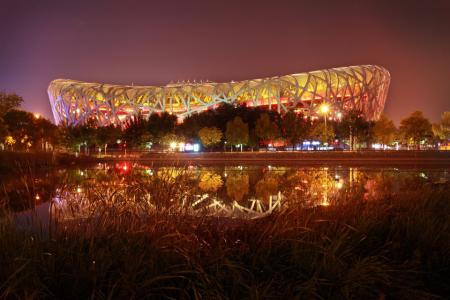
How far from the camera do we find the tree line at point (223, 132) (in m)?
47.3

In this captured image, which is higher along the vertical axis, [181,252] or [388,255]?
[181,252]

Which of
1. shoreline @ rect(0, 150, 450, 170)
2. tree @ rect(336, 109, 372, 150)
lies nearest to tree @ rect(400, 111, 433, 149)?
tree @ rect(336, 109, 372, 150)

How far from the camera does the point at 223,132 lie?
5481cm

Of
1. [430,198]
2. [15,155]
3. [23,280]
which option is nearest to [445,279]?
[430,198]

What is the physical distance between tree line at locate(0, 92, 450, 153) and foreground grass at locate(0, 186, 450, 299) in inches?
1668

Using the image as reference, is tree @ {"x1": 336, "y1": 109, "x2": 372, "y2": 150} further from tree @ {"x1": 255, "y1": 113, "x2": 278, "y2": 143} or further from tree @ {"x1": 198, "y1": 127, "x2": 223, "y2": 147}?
tree @ {"x1": 198, "y1": 127, "x2": 223, "y2": 147}

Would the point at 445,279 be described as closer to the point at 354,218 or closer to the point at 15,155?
the point at 354,218

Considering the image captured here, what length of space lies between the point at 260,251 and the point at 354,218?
4.93 ft

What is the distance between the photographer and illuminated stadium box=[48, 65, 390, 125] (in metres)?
79.6

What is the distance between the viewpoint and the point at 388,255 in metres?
4.05

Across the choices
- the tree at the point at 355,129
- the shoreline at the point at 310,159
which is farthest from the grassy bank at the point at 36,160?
the tree at the point at 355,129

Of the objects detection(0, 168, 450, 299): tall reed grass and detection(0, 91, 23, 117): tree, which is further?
detection(0, 91, 23, 117): tree

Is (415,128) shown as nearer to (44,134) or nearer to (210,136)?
(210,136)

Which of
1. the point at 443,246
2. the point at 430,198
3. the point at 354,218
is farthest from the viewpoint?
the point at 430,198
